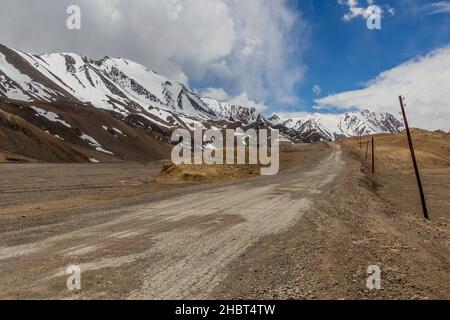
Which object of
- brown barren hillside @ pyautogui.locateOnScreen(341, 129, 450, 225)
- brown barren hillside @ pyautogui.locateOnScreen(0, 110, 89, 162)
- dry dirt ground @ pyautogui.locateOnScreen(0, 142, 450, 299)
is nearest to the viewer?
dry dirt ground @ pyautogui.locateOnScreen(0, 142, 450, 299)

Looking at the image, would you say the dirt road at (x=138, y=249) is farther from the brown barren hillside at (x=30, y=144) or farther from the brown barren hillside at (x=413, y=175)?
the brown barren hillside at (x=30, y=144)

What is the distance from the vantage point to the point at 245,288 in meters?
8.60

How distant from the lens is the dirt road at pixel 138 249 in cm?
852

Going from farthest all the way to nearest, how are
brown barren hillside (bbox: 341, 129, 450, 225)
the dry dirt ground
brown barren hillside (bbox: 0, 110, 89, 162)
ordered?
brown barren hillside (bbox: 0, 110, 89, 162), brown barren hillside (bbox: 341, 129, 450, 225), the dry dirt ground

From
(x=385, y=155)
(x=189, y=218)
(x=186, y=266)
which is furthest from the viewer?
(x=385, y=155)

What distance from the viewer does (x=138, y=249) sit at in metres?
11.8

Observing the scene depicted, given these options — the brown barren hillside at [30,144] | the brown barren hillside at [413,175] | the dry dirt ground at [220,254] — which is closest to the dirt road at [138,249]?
the dry dirt ground at [220,254]

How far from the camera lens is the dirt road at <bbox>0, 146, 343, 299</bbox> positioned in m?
8.52

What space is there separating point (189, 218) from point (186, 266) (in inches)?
288

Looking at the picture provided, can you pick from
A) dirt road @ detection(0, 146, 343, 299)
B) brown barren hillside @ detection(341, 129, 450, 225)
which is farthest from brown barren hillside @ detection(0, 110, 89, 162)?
dirt road @ detection(0, 146, 343, 299)

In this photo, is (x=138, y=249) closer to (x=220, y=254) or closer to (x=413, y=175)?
(x=220, y=254)

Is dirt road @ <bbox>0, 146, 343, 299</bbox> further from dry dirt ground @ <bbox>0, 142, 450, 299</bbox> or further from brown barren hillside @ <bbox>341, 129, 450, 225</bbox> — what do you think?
brown barren hillside @ <bbox>341, 129, 450, 225</bbox>
